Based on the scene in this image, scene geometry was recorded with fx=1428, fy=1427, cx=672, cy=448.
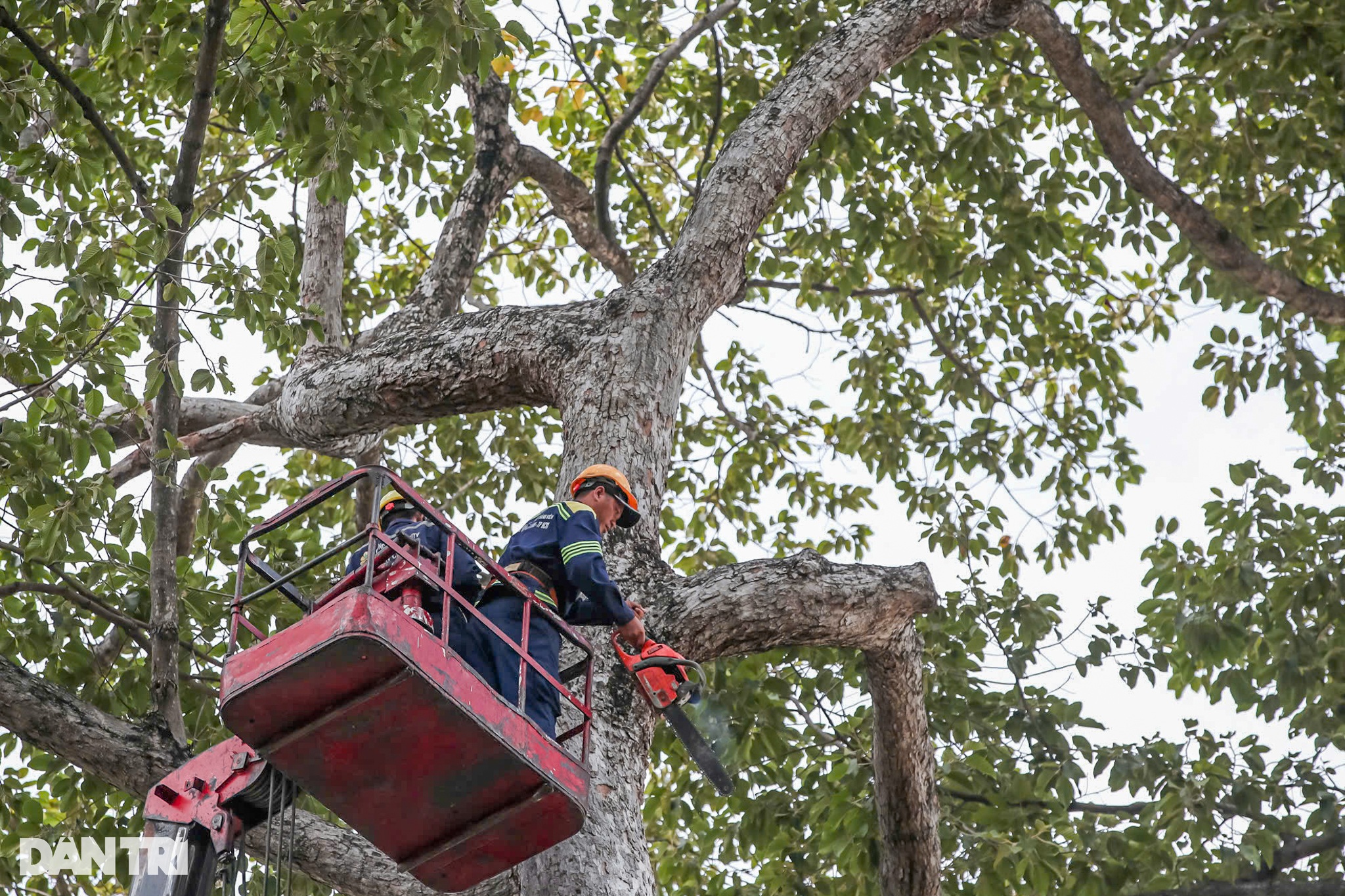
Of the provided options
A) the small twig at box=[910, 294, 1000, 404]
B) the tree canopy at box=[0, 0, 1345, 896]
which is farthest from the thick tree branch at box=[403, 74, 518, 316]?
the small twig at box=[910, 294, 1000, 404]

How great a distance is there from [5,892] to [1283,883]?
568cm

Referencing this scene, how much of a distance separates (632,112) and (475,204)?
1.33 meters

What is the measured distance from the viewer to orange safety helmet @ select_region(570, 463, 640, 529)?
4.55 m

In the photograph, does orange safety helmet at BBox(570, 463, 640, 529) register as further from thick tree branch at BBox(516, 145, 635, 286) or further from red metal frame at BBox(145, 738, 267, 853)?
thick tree branch at BBox(516, 145, 635, 286)

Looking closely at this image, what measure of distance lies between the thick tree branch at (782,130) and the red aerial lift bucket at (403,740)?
2257 millimetres

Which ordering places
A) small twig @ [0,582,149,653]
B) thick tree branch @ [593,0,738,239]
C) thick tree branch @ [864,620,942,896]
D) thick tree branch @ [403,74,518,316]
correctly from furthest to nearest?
thick tree branch @ [593,0,738,239]
thick tree branch @ [403,74,518,316]
small twig @ [0,582,149,653]
thick tree branch @ [864,620,942,896]

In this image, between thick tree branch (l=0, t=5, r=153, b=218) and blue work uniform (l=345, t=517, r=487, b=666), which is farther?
thick tree branch (l=0, t=5, r=153, b=218)

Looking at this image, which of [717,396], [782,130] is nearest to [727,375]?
[717,396]

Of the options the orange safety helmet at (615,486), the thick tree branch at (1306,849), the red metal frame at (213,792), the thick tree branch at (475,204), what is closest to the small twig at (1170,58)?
the thick tree branch at (475,204)

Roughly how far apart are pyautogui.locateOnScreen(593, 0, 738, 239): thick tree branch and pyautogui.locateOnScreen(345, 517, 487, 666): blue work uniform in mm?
3810

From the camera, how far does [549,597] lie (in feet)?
14.2

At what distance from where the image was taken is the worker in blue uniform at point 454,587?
3924 millimetres

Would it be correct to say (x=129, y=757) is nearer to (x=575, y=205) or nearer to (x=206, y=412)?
(x=206, y=412)

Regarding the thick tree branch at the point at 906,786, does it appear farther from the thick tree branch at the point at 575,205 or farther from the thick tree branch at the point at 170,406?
the thick tree branch at the point at 575,205
